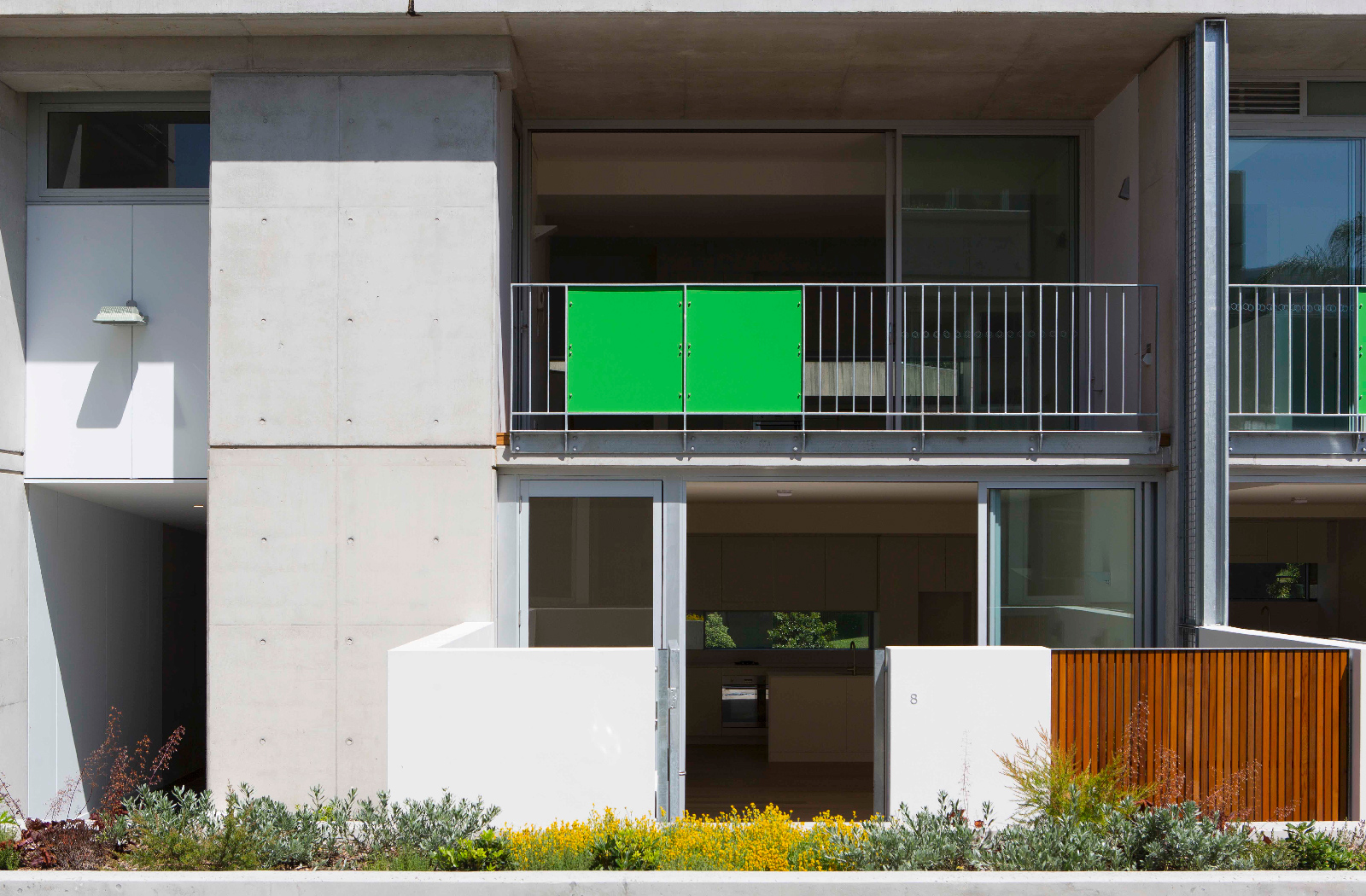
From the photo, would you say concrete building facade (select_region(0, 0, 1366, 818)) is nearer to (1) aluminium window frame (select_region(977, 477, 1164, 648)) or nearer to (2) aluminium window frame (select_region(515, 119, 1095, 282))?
(1) aluminium window frame (select_region(977, 477, 1164, 648))

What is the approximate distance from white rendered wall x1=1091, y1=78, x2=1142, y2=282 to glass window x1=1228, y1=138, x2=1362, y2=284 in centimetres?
77

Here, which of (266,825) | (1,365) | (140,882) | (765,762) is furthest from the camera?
(765,762)

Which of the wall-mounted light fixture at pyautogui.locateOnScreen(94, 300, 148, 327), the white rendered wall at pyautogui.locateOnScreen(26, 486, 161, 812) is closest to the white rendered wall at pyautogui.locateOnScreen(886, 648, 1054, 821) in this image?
the wall-mounted light fixture at pyautogui.locateOnScreen(94, 300, 148, 327)

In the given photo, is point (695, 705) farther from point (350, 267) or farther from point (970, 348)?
point (350, 267)

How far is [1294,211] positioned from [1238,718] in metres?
4.63

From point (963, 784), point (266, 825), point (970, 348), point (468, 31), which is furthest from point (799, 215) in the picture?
point (266, 825)

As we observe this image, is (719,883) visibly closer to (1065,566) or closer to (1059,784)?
(1059,784)

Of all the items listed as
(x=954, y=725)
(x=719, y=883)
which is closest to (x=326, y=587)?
(x=719, y=883)

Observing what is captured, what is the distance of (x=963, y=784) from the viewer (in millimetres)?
6109

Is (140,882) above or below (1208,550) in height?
below

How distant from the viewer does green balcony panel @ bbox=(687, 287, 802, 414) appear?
818 cm

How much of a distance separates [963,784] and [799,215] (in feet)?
24.3

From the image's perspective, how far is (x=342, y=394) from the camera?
312 inches

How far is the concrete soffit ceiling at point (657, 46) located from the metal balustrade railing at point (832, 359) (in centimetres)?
170
